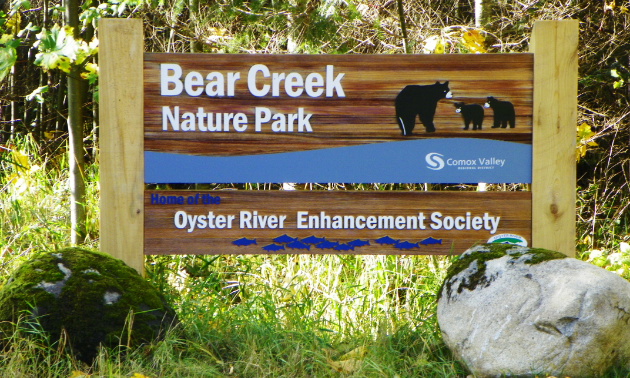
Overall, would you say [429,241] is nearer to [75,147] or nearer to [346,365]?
[346,365]

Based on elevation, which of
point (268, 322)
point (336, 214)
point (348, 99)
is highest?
point (348, 99)

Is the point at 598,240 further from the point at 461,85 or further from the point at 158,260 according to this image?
the point at 158,260

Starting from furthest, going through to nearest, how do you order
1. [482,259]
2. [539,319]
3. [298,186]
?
[298,186]
[482,259]
[539,319]

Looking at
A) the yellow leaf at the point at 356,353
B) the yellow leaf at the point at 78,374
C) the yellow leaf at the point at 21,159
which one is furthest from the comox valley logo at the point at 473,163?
the yellow leaf at the point at 21,159

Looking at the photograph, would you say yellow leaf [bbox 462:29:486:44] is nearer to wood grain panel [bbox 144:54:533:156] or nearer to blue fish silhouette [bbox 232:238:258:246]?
wood grain panel [bbox 144:54:533:156]

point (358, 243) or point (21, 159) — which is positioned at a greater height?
point (21, 159)

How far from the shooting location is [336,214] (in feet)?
12.4

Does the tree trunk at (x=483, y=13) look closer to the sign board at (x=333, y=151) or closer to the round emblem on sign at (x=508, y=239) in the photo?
the sign board at (x=333, y=151)

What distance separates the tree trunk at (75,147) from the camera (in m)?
5.20

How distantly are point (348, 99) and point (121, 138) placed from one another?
1493mm

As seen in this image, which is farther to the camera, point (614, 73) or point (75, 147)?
point (614, 73)

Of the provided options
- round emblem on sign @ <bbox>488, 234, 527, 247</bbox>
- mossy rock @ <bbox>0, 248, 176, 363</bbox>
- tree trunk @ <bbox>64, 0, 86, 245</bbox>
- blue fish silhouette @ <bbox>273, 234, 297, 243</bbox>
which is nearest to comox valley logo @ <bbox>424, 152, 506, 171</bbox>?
round emblem on sign @ <bbox>488, 234, 527, 247</bbox>

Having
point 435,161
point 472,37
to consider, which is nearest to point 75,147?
point 435,161

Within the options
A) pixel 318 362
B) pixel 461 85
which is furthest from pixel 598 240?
pixel 318 362
